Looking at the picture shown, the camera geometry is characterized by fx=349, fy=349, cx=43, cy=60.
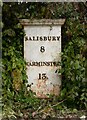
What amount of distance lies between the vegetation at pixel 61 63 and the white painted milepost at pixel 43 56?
11 cm

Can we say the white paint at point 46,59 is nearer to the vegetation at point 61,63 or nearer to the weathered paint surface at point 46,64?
the weathered paint surface at point 46,64

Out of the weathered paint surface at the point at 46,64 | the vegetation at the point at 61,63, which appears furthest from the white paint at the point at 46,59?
the vegetation at the point at 61,63

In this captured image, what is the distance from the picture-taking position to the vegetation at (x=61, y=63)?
5094 mm

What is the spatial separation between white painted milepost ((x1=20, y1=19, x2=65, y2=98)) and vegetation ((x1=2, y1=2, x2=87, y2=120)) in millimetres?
114

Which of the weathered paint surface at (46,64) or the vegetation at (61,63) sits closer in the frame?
the vegetation at (61,63)

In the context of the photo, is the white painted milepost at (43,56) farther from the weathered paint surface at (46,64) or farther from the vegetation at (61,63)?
the vegetation at (61,63)

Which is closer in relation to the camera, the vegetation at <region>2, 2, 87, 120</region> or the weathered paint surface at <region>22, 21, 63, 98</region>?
the vegetation at <region>2, 2, 87, 120</region>

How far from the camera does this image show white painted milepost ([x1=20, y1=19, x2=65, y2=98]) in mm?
5586

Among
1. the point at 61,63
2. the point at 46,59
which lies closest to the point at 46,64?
the point at 46,59

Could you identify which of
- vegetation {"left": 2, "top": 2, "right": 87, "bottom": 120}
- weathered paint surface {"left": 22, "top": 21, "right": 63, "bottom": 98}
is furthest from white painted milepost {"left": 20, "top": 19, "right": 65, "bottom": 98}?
vegetation {"left": 2, "top": 2, "right": 87, "bottom": 120}

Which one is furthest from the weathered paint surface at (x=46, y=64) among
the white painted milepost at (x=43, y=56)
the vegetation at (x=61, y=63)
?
the vegetation at (x=61, y=63)

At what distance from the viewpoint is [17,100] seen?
17.6 ft

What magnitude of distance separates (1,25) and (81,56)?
136 cm

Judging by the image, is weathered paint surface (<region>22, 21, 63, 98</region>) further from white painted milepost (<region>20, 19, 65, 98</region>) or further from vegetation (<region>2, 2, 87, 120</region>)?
vegetation (<region>2, 2, 87, 120</region>)
